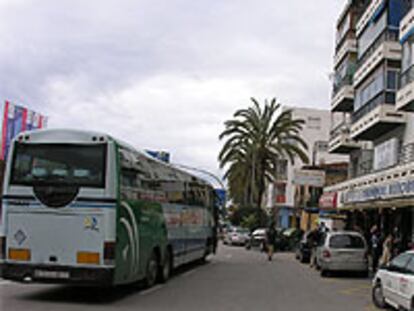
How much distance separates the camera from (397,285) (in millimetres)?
11430

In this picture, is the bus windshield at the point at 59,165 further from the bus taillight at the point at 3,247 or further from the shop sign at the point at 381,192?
the shop sign at the point at 381,192

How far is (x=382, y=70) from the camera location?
93.8 feet

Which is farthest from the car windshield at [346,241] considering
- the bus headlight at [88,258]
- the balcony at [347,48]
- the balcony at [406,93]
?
the balcony at [347,48]

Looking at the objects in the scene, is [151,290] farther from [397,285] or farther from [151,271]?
[397,285]

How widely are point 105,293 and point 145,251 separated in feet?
4.33

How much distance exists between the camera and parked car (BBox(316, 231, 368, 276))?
2072cm

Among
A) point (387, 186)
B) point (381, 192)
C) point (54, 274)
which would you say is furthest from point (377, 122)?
point (54, 274)

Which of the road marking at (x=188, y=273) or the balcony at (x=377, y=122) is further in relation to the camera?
the balcony at (x=377, y=122)

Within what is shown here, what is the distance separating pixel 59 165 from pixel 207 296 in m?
4.65

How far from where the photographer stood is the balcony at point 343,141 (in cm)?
3675

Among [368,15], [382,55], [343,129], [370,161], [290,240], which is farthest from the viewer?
[290,240]

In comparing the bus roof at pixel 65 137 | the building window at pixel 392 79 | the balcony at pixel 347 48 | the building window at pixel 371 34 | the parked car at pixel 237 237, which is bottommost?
the parked car at pixel 237 237

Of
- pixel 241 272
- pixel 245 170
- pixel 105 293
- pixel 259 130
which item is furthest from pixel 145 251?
pixel 245 170

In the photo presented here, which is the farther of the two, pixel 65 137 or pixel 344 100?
pixel 344 100
